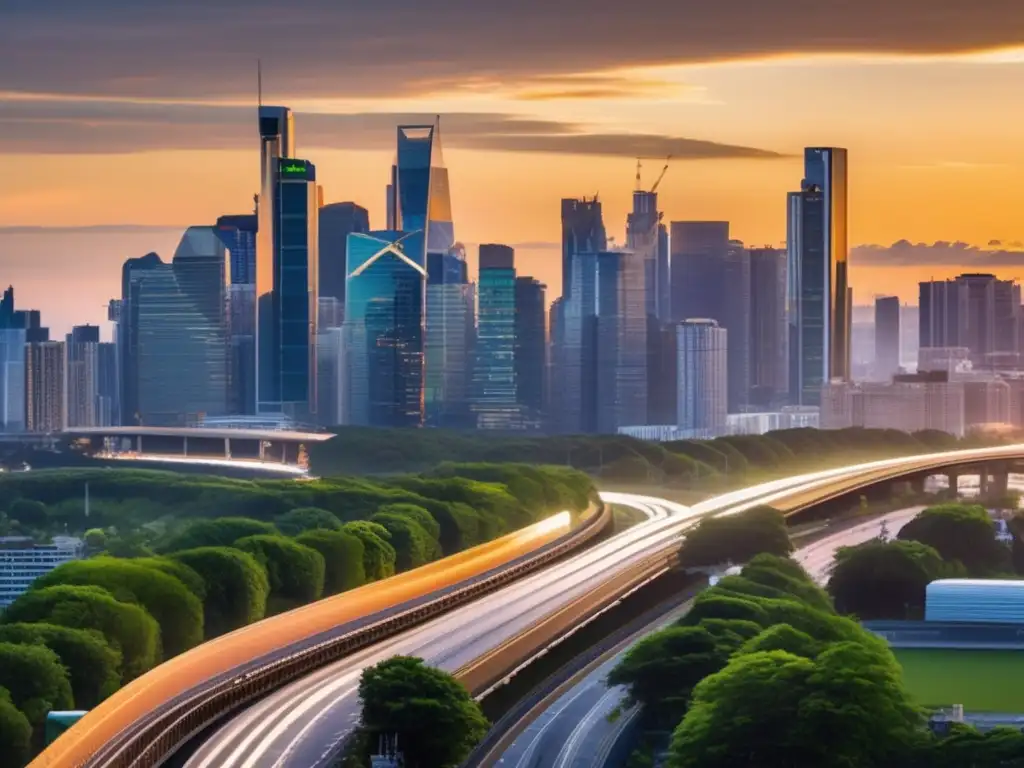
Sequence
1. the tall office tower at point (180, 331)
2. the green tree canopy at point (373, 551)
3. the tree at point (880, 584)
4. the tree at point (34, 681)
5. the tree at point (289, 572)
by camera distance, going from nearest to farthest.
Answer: the tree at point (34, 681), the tree at point (289, 572), the tree at point (880, 584), the green tree canopy at point (373, 551), the tall office tower at point (180, 331)

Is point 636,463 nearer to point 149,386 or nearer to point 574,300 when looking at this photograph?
point 574,300

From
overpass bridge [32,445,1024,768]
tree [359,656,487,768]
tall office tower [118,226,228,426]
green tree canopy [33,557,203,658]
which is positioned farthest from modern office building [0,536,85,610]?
tall office tower [118,226,228,426]

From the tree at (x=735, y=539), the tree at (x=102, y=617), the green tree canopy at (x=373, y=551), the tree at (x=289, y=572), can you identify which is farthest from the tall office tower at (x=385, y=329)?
the tree at (x=102, y=617)

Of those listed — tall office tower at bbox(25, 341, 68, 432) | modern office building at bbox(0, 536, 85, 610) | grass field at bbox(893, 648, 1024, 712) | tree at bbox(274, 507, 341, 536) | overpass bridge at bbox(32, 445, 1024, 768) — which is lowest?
grass field at bbox(893, 648, 1024, 712)

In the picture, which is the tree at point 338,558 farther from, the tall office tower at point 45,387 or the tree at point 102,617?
the tall office tower at point 45,387

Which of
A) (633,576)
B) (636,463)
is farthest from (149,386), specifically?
(633,576)

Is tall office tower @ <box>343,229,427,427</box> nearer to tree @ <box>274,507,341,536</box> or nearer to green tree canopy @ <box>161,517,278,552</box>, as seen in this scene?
tree @ <box>274,507,341,536</box>

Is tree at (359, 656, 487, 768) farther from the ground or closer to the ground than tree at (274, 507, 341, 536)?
closer to the ground
